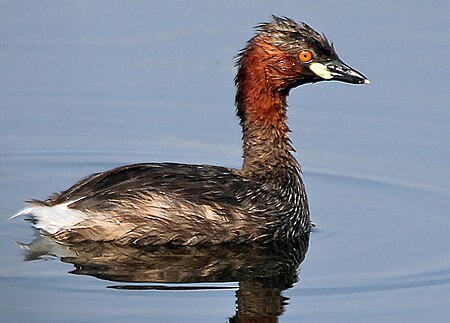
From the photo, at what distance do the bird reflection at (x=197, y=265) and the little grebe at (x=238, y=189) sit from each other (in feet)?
0.29

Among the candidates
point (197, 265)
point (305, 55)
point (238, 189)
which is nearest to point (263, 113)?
point (305, 55)

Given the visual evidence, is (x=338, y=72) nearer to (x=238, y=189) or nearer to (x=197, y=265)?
(x=238, y=189)

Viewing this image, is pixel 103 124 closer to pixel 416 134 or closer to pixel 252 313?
pixel 416 134

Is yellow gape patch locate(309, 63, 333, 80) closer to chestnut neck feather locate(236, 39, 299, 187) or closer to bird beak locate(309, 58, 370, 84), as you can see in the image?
bird beak locate(309, 58, 370, 84)

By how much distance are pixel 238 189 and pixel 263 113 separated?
73 cm

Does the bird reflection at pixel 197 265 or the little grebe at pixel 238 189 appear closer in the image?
the bird reflection at pixel 197 265

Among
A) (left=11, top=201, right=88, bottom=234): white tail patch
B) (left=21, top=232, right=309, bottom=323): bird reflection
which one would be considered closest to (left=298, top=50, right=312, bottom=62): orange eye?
(left=21, top=232, right=309, bottom=323): bird reflection

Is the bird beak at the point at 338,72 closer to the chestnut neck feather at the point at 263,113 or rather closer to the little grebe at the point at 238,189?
the little grebe at the point at 238,189

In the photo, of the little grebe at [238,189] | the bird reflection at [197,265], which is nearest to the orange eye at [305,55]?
the little grebe at [238,189]

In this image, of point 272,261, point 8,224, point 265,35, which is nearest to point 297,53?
point 265,35

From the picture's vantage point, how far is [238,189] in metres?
10.9

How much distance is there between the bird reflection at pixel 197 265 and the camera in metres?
9.69

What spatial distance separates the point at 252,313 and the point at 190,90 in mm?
4391

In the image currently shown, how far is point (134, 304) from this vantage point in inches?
364
